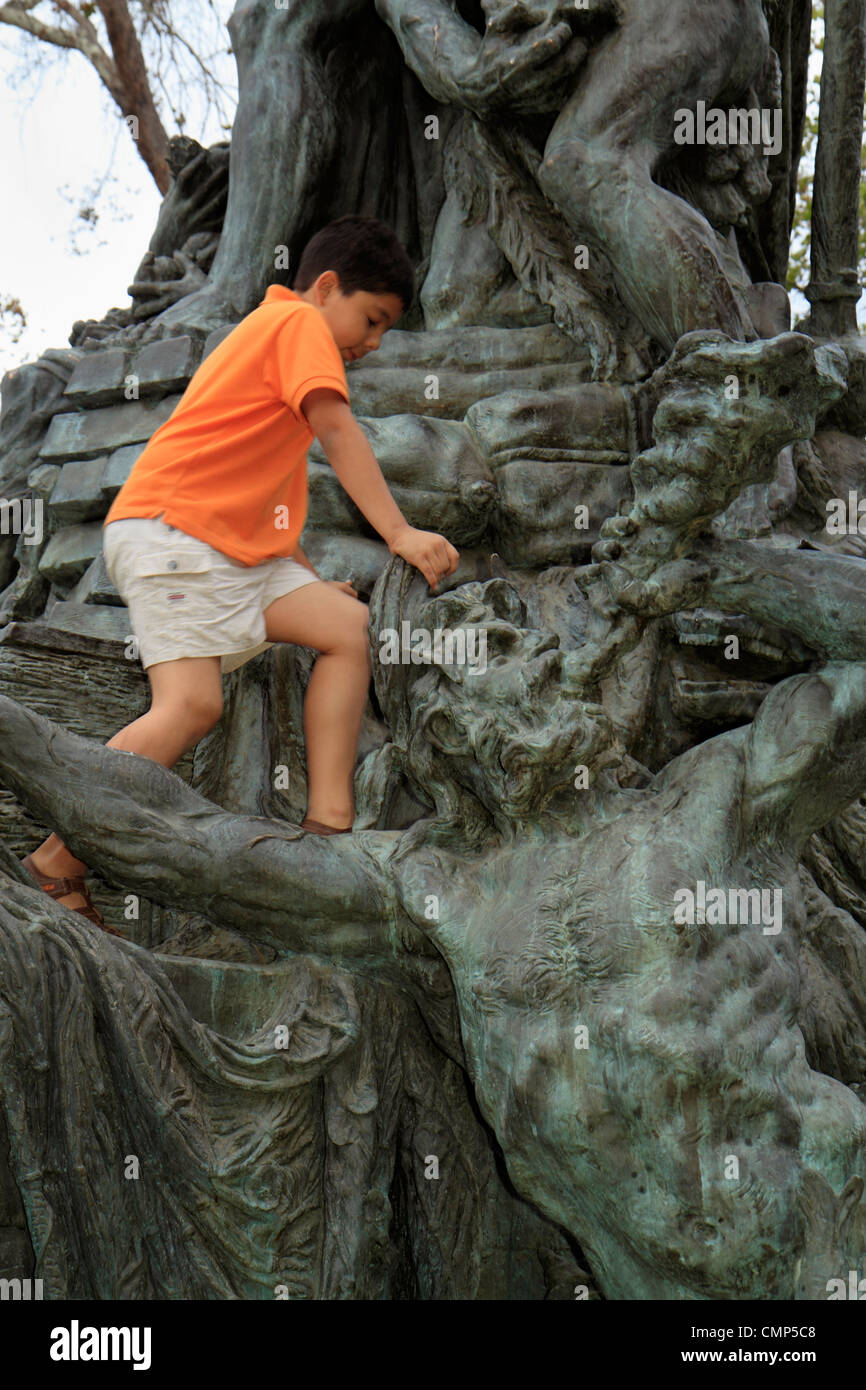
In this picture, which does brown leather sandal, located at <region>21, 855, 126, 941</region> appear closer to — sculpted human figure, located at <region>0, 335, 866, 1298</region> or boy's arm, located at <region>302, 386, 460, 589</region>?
sculpted human figure, located at <region>0, 335, 866, 1298</region>

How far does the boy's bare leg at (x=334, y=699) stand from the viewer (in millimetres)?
4016

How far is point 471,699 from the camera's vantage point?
12.2 ft

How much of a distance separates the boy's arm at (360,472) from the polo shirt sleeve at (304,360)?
0.02 meters

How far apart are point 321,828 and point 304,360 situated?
3.75 ft

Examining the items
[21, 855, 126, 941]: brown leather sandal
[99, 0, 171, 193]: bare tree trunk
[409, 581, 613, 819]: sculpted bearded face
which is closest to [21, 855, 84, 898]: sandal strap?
[21, 855, 126, 941]: brown leather sandal

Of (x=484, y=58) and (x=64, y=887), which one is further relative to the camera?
(x=484, y=58)

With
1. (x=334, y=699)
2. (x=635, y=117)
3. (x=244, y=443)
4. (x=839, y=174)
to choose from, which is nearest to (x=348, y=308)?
(x=244, y=443)

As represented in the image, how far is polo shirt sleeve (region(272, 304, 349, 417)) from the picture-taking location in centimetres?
404

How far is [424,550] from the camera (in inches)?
156

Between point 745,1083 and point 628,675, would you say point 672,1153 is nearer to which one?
point 745,1083

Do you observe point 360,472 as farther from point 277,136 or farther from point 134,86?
point 134,86

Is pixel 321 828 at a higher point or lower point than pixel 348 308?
lower

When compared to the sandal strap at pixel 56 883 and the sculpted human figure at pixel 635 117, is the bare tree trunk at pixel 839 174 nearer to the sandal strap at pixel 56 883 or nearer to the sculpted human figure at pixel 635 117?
the sculpted human figure at pixel 635 117
